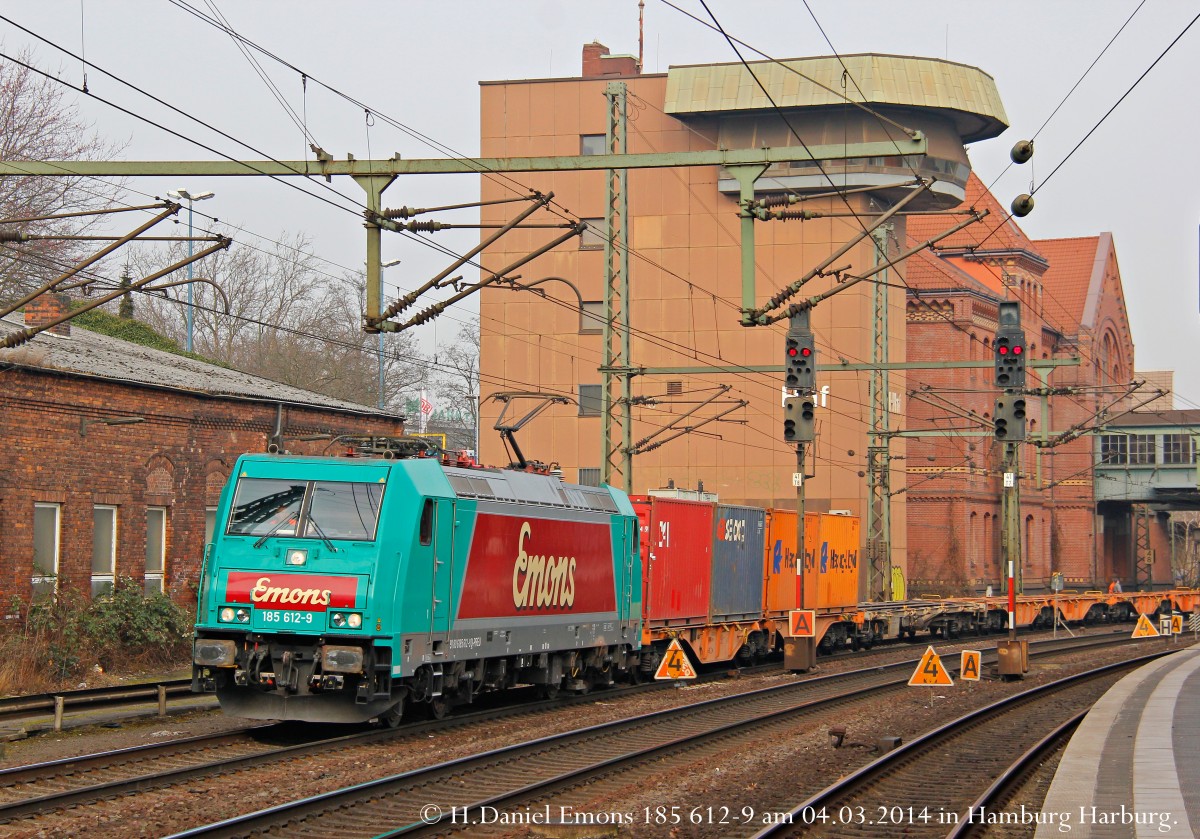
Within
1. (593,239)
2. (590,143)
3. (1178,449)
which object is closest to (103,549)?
(590,143)

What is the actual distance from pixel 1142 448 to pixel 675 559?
51312 millimetres

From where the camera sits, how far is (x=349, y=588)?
51.6ft

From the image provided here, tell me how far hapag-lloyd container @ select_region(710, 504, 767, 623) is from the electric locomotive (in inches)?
388

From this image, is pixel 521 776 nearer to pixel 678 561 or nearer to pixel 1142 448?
pixel 678 561

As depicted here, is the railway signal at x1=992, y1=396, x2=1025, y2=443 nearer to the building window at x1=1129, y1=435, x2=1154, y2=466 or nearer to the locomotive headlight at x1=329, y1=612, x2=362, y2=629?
the locomotive headlight at x1=329, y1=612, x2=362, y2=629

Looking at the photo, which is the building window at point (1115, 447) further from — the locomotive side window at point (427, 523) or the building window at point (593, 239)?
the locomotive side window at point (427, 523)

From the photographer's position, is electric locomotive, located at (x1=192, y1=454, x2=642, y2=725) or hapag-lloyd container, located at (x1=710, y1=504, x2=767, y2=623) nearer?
electric locomotive, located at (x1=192, y1=454, x2=642, y2=725)

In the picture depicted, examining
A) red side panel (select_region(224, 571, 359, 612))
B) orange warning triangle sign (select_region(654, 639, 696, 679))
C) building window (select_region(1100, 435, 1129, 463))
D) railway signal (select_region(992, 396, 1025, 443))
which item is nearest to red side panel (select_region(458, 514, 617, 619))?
orange warning triangle sign (select_region(654, 639, 696, 679))

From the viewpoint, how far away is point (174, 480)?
27.0 meters

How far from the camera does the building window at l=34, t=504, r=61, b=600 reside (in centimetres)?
2362

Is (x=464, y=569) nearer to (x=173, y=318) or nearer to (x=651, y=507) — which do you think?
(x=651, y=507)

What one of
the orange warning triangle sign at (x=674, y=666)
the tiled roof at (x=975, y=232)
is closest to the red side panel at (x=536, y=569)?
the orange warning triangle sign at (x=674, y=666)

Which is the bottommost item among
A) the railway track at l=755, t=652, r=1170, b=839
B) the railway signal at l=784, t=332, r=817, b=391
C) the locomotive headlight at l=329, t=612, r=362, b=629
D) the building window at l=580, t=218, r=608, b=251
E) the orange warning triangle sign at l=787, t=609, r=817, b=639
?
the railway track at l=755, t=652, r=1170, b=839

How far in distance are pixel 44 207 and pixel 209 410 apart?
10.5 m
